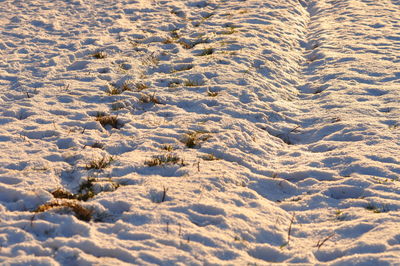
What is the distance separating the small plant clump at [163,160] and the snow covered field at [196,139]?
0.02m

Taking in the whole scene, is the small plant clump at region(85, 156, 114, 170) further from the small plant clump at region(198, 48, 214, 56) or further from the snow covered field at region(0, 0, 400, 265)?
the small plant clump at region(198, 48, 214, 56)

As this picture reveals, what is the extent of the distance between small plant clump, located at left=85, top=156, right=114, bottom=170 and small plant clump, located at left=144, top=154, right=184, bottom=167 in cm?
49

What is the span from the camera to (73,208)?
464 centimetres

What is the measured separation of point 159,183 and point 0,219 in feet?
5.80

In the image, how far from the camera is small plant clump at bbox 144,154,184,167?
18.6ft

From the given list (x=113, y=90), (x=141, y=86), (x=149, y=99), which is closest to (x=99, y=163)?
(x=149, y=99)

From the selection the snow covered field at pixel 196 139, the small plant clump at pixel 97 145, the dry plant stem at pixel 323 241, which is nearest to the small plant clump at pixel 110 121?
the snow covered field at pixel 196 139

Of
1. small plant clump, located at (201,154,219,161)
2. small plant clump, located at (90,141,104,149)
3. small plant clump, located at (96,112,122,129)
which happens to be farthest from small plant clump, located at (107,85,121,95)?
small plant clump, located at (201,154,219,161)

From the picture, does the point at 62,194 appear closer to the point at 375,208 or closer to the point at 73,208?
the point at 73,208

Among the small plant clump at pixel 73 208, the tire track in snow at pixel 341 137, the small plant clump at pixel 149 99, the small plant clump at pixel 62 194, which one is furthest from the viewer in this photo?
the small plant clump at pixel 149 99

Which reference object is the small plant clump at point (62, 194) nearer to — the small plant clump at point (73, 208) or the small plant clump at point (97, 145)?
the small plant clump at point (73, 208)

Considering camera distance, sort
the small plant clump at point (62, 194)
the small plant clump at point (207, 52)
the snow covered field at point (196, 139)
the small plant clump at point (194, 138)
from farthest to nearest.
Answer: the small plant clump at point (207, 52), the small plant clump at point (194, 138), the small plant clump at point (62, 194), the snow covered field at point (196, 139)

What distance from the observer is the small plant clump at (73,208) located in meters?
4.58

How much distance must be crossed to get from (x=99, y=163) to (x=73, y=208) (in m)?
1.03
